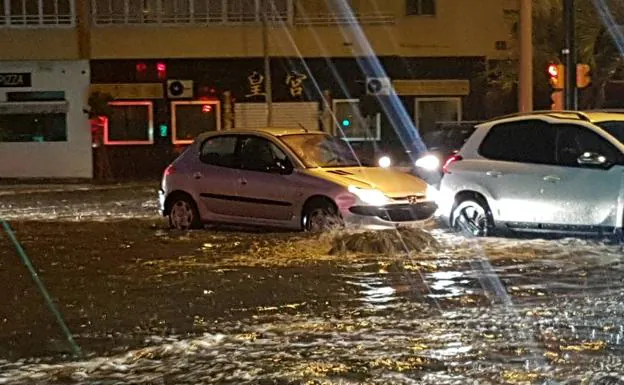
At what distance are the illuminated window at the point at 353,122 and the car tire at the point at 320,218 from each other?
22.6 m

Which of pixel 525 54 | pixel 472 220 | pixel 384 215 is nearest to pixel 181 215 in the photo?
pixel 384 215

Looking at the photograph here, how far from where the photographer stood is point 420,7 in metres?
37.5

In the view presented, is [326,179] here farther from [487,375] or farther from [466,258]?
[487,375]

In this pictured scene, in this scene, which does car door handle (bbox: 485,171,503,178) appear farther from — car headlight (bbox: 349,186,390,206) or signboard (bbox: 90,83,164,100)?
signboard (bbox: 90,83,164,100)

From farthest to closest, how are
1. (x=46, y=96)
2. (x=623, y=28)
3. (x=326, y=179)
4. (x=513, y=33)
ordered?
(x=46, y=96) < (x=513, y=33) < (x=623, y=28) < (x=326, y=179)

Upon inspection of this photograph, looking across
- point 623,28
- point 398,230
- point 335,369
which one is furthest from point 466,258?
point 623,28

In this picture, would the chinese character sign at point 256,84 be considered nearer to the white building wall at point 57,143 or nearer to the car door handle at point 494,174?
the white building wall at point 57,143

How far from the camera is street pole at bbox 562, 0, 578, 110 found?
71.7 feet

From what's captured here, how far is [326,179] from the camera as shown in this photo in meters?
15.0

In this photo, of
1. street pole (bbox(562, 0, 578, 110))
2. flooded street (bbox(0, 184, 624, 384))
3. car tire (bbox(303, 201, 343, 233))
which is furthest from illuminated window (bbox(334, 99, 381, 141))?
car tire (bbox(303, 201, 343, 233))

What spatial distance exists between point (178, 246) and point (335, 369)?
7.55 meters

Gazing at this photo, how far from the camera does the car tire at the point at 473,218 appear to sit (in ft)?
49.1

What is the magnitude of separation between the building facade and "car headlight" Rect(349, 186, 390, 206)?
22205mm

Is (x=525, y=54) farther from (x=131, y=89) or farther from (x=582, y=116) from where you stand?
(x=131, y=89)
